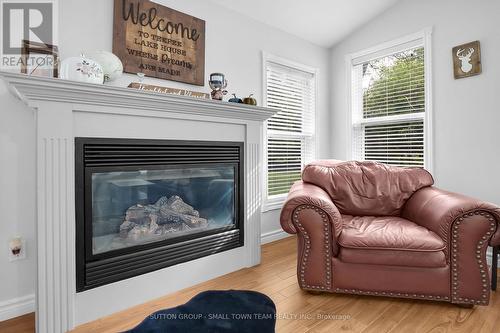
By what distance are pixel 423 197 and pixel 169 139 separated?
2.00m

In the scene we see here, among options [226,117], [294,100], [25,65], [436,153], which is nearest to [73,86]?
[25,65]

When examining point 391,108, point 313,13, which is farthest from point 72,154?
point 391,108

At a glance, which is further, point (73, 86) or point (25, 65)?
point (25, 65)

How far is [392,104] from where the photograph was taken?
122 inches

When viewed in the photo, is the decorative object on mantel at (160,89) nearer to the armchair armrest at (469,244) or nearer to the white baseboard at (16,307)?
the white baseboard at (16,307)

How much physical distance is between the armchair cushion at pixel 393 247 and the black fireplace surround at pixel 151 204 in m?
0.92

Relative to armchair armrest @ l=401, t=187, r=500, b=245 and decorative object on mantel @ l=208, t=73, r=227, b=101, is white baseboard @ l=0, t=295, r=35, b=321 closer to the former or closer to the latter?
decorative object on mantel @ l=208, t=73, r=227, b=101

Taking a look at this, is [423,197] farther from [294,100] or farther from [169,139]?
[169,139]

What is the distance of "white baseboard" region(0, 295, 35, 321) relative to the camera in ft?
5.34

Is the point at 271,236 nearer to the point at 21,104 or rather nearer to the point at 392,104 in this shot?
the point at 392,104

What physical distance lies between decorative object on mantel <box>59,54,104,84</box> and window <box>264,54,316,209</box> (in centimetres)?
170

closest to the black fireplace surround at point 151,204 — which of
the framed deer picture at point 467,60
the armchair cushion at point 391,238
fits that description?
the armchair cushion at point 391,238

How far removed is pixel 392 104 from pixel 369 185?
47.2 inches

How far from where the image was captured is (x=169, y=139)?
6.30ft
